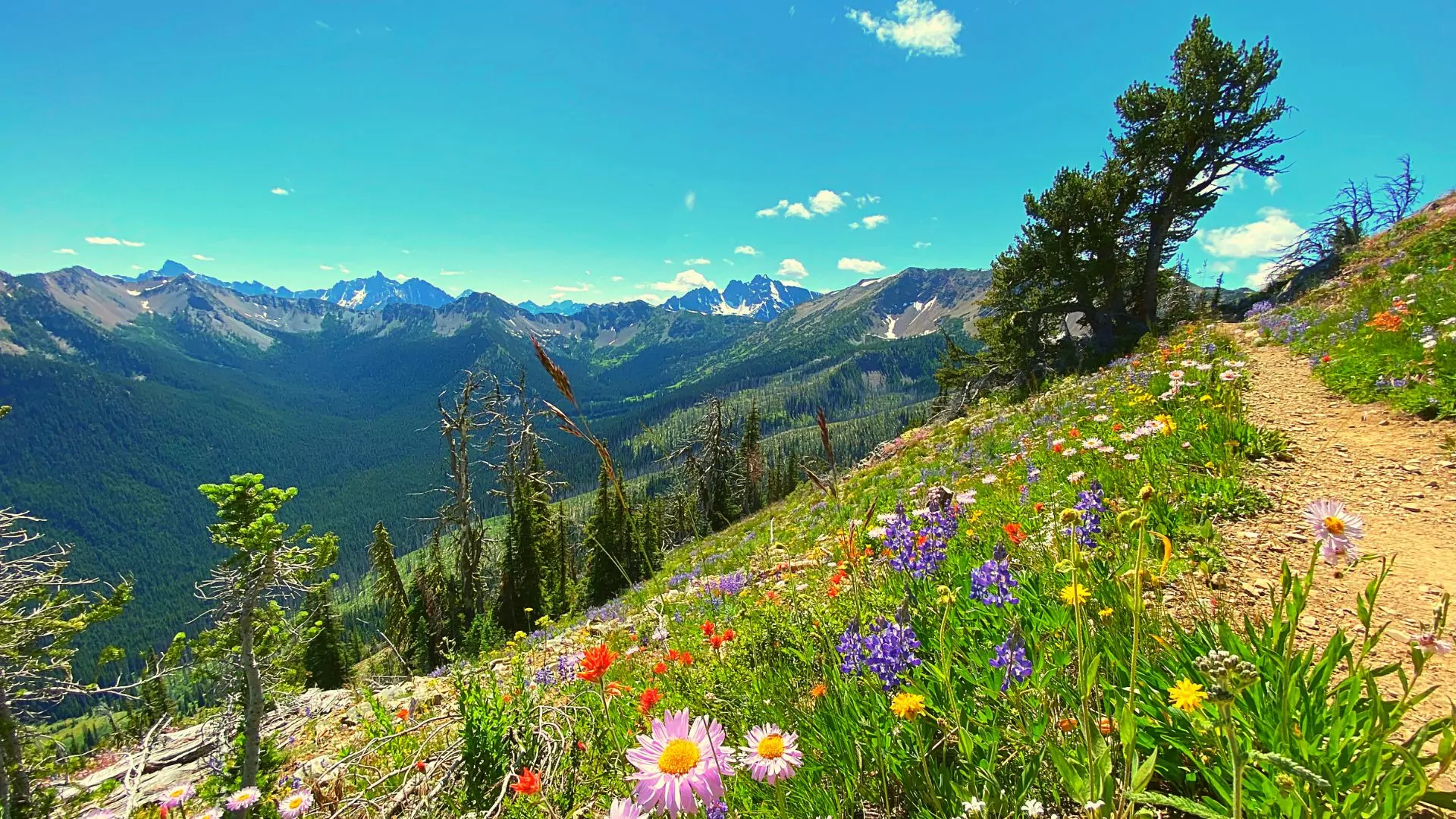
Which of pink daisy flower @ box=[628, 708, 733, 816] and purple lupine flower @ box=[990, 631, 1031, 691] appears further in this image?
purple lupine flower @ box=[990, 631, 1031, 691]

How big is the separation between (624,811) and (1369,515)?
562cm

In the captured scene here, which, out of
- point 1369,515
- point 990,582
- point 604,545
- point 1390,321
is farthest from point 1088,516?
point 604,545

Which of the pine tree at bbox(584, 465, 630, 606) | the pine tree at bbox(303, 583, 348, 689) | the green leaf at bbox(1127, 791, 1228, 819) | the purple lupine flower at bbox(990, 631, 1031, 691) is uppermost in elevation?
the purple lupine flower at bbox(990, 631, 1031, 691)

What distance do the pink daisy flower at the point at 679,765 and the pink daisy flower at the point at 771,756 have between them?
0.33ft

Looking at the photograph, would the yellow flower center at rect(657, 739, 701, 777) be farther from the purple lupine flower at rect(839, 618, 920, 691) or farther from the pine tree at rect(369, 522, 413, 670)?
the pine tree at rect(369, 522, 413, 670)

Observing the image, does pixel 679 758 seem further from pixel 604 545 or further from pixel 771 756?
pixel 604 545

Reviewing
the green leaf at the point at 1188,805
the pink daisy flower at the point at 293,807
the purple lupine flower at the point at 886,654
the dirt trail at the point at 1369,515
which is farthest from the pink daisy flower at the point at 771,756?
the dirt trail at the point at 1369,515

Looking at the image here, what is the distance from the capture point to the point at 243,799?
3.61 m

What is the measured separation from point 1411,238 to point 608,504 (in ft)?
116

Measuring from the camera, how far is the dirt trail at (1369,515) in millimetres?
2951

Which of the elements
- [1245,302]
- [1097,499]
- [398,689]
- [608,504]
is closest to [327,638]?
[608,504]

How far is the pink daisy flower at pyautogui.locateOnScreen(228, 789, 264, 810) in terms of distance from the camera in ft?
11.7

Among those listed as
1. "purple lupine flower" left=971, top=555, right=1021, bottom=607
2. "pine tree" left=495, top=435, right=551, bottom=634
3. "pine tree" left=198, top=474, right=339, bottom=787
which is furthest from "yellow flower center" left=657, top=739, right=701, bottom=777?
"pine tree" left=495, top=435, right=551, bottom=634

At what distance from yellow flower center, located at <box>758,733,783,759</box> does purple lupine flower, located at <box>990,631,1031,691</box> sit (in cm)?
85
